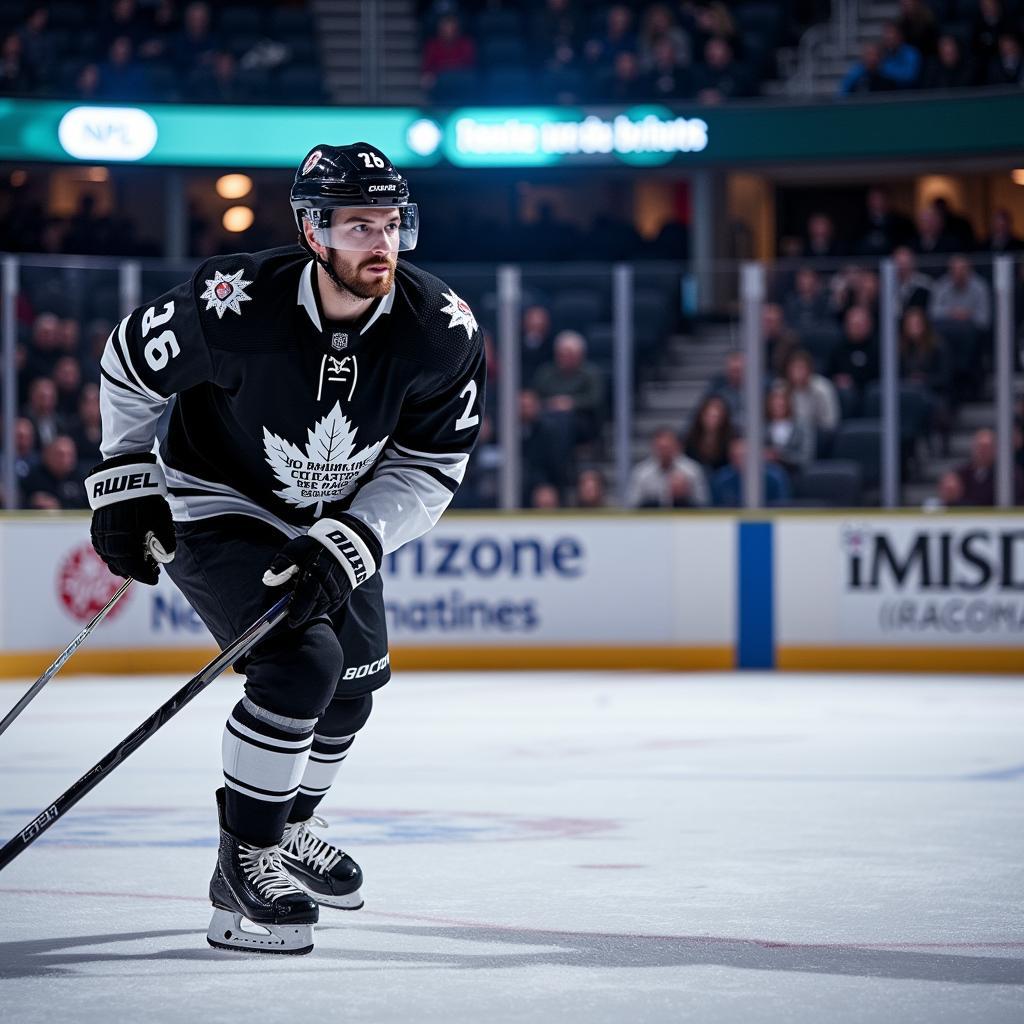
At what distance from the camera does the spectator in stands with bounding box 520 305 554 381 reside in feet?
31.7

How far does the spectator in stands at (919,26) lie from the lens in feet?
41.9

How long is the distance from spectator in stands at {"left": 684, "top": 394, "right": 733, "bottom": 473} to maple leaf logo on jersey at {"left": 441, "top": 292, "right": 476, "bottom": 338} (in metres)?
6.08

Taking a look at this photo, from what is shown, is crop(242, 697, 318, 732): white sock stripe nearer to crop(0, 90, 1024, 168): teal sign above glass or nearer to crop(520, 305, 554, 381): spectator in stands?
crop(520, 305, 554, 381): spectator in stands

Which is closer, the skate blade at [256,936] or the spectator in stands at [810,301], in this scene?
the skate blade at [256,936]

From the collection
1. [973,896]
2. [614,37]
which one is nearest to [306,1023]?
[973,896]

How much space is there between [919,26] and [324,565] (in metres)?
10.6

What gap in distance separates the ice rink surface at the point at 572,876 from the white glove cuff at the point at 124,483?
2.39 ft

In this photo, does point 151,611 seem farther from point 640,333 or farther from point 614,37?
point 614,37

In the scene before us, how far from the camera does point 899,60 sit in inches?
512

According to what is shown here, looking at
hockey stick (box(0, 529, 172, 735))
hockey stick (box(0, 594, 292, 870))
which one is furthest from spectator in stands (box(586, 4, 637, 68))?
hockey stick (box(0, 594, 292, 870))

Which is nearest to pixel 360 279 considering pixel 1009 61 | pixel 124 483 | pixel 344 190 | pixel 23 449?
pixel 344 190

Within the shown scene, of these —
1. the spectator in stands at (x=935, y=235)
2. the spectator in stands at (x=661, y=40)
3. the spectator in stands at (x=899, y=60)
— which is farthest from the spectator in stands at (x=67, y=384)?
the spectator in stands at (x=899, y=60)

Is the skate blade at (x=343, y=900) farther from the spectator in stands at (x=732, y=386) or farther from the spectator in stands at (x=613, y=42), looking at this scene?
the spectator in stands at (x=613, y=42)

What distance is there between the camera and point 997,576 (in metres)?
9.34
